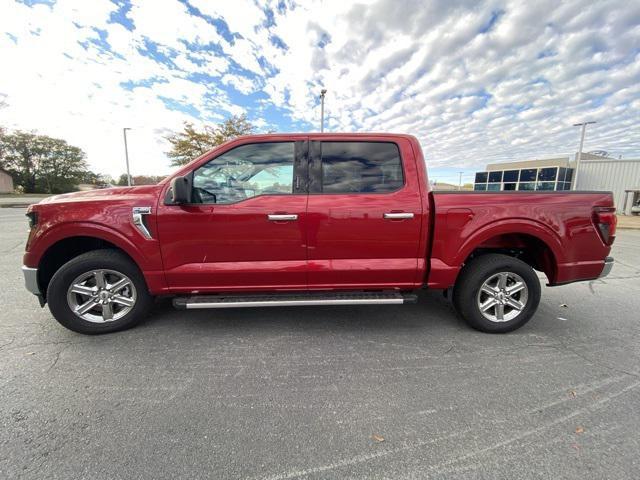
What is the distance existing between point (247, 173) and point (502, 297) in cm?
293

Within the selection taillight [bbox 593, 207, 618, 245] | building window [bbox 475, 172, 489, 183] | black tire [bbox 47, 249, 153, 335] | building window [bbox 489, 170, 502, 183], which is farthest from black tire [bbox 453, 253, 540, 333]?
building window [bbox 475, 172, 489, 183]

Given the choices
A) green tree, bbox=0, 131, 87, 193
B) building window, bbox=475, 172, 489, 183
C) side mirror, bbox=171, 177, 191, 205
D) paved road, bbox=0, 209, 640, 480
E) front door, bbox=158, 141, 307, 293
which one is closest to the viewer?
paved road, bbox=0, 209, 640, 480

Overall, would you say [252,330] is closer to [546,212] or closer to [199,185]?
[199,185]

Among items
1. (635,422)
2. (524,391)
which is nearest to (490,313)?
(524,391)

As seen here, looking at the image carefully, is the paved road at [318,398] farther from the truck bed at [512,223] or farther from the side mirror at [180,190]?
the side mirror at [180,190]

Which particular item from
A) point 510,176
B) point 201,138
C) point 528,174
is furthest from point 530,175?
point 201,138

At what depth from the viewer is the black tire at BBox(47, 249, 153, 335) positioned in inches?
114

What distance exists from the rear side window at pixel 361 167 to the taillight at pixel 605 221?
2.01 meters

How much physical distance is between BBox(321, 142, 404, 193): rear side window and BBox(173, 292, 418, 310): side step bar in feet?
3.48

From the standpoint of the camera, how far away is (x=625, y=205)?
22.8 meters

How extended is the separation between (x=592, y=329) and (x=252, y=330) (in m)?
3.70

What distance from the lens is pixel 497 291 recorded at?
3.16 meters

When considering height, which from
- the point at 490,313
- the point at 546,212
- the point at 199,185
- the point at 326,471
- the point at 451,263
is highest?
the point at 199,185

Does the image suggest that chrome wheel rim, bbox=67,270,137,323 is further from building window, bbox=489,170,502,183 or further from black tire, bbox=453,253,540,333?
building window, bbox=489,170,502,183
